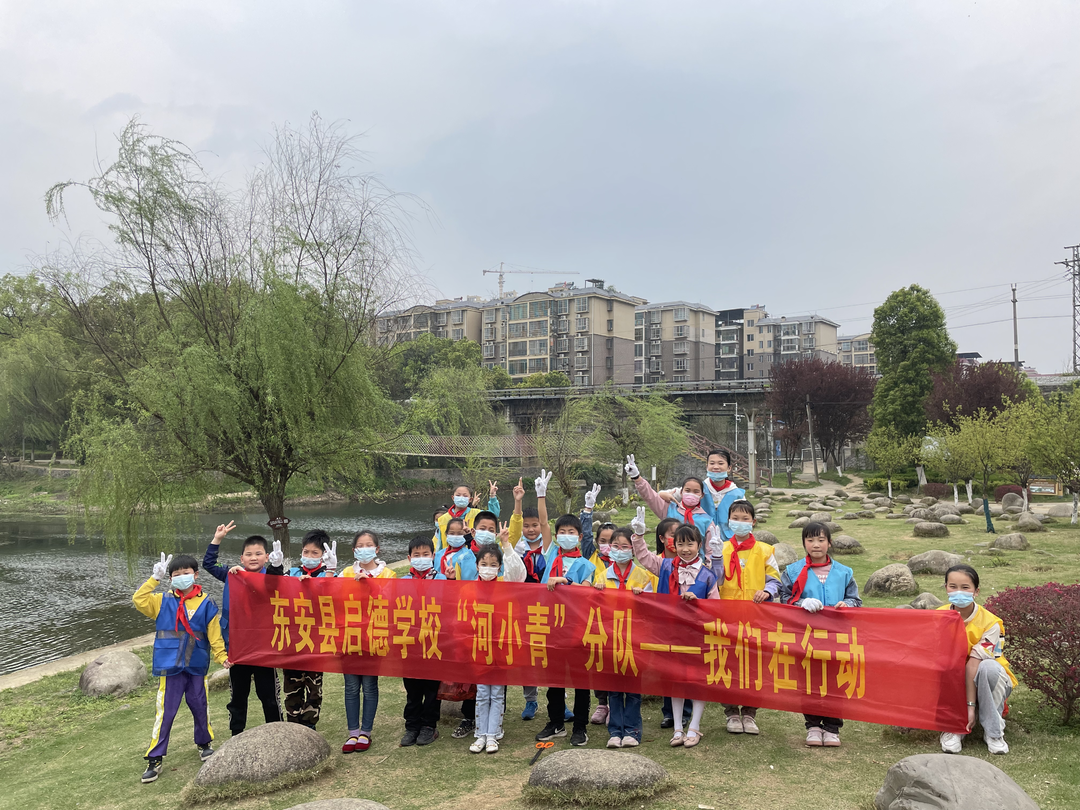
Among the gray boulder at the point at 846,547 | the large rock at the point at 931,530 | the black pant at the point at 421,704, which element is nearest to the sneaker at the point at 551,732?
the black pant at the point at 421,704

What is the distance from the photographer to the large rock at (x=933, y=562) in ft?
41.5

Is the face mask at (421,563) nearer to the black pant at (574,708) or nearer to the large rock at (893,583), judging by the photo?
the black pant at (574,708)

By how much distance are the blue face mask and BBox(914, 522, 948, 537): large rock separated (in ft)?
47.5

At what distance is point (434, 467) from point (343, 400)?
3292 centimetres

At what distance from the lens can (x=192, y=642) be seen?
6.16 m

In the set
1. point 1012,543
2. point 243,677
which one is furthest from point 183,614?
point 1012,543

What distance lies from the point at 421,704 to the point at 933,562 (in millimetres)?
10003

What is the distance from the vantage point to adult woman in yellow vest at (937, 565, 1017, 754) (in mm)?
5160

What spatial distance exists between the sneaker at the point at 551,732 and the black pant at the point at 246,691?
237 cm

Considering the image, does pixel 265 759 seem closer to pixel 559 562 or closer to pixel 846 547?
pixel 559 562

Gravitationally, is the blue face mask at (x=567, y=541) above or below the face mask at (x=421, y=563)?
above

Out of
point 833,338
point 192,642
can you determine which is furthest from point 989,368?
point 833,338

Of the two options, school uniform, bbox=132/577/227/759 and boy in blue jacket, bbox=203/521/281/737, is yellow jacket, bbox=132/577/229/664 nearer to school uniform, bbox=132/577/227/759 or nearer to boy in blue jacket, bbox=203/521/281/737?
school uniform, bbox=132/577/227/759

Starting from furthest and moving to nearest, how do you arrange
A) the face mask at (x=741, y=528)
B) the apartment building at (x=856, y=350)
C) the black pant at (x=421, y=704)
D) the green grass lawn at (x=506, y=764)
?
the apartment building at (x=856, y=350) → the black pant at (x=421, y=704) → the face mask at (x=741, y=528) → the green grass lawn at (x=506, y=764)
